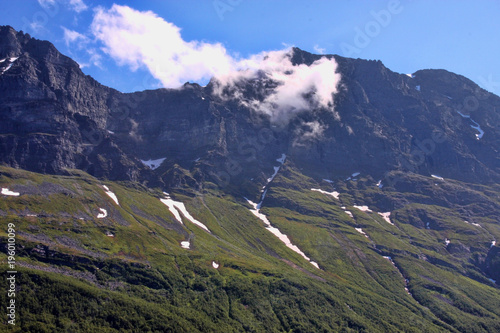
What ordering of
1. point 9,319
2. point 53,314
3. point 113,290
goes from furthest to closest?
point 113,290 < point 53,314 < point 9,319

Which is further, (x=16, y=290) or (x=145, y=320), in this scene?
(x=145, y=320)

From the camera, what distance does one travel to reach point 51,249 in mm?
175500

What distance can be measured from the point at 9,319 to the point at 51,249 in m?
49.9

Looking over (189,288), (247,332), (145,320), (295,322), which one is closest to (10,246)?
(145,320)

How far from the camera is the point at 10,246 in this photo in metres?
161

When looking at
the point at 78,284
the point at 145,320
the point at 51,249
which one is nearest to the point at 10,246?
the point at 51,249

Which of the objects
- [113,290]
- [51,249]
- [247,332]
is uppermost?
[51,249]

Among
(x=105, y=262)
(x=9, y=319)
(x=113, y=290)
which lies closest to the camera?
(x=9, y=319)

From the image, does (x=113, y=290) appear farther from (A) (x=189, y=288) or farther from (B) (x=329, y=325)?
(B) (x=329, y=325)

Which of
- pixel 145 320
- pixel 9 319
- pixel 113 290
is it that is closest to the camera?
pixel 9 319

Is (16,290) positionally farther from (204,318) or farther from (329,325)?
(329,325)

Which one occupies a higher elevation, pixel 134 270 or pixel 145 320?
pixel 134 270

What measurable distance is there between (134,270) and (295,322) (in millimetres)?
91730

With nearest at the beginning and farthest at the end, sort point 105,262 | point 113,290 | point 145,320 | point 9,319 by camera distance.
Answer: point 9,319 → point 145,320 → point 113,290 → point 105,262
